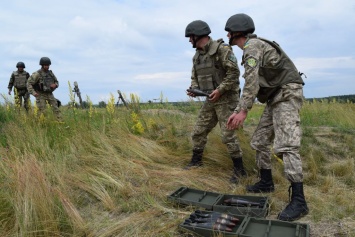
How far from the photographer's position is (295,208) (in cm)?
324

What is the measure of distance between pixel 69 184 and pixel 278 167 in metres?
2.85

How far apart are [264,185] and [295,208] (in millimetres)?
786

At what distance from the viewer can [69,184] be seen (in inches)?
156

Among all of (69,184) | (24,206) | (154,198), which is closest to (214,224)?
(154,198)

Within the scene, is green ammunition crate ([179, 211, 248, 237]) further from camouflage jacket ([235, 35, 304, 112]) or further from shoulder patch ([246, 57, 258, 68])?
shoulder patch ([246, 57, 258, 68])

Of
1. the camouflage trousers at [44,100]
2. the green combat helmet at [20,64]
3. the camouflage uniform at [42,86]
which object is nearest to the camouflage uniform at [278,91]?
the camouflage uniform at [42,86]

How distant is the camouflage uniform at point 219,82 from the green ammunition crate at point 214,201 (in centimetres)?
93

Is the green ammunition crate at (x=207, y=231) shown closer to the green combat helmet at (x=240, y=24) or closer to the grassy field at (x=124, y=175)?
the grassy field at (x=124, y=175)

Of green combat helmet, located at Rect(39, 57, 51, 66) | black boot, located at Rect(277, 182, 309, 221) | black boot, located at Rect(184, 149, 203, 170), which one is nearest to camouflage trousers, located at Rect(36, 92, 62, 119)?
green combat helmet, located at Rect(39, 57, 51, 66)

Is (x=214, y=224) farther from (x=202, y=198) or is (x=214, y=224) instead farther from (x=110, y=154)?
(x=110, y=154)

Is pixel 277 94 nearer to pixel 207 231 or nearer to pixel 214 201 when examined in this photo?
pixel 214 201

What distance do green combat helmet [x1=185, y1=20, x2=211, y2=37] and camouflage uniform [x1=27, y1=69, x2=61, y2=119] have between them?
613 cm

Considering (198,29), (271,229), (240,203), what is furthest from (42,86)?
(271,229)

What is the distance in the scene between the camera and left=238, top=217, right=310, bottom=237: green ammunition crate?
2742mm
